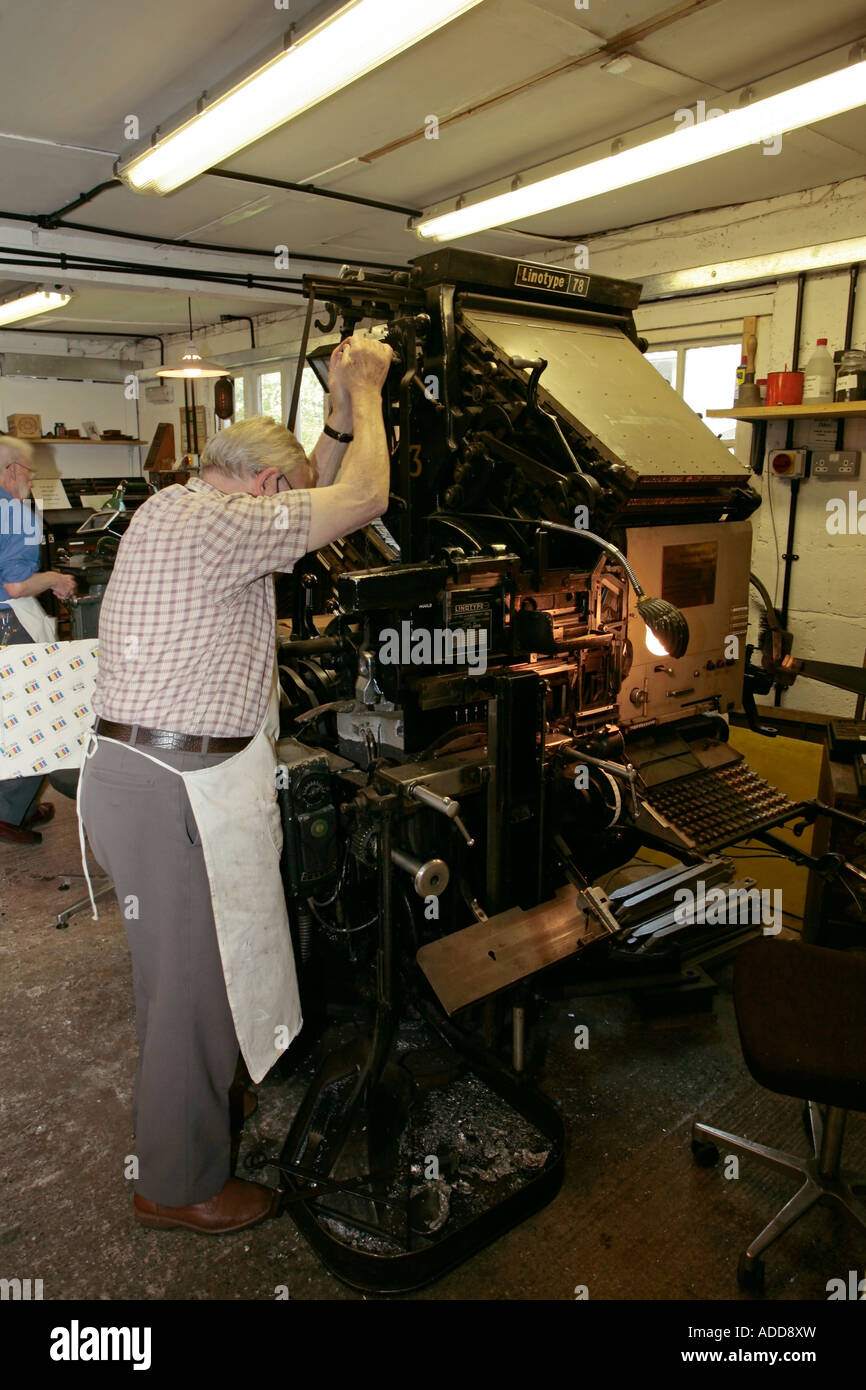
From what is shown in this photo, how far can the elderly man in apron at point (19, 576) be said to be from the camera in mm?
3635

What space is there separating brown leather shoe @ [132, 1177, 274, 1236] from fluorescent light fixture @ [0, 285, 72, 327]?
6039 millimetres

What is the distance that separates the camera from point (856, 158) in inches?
149

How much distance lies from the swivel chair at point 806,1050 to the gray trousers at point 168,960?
3.54ft

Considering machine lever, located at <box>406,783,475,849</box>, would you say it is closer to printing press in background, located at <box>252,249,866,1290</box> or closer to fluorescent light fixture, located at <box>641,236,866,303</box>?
printing press in background, located at <box>252,249,866,1290</box>

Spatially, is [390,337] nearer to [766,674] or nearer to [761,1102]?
[766,674]

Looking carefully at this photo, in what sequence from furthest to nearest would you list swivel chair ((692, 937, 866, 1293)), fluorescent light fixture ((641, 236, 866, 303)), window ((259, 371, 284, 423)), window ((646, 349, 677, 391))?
window ((259, 371, 284, 423))
window ((646, 349, 677, 391))
fluorescent light fixture ((641, 236, 866, 303))
swivel chair ((692, 937, 866, 1293))

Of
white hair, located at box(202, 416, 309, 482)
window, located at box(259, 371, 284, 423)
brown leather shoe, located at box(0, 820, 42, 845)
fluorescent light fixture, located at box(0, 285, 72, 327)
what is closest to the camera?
white hair, located at box(202, 416, 309, 482)

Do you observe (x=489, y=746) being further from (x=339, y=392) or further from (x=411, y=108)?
(x=411, y=108)

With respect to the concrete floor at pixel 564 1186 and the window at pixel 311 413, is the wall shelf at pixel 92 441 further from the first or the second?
the concrete floor at pixel 564 1186

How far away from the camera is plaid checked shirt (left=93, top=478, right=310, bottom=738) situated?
Result: 64.9 inches

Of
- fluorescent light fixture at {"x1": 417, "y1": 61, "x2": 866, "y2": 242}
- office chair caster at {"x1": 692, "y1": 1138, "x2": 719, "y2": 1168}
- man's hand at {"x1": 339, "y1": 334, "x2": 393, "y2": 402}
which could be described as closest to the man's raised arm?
man's hand at {"x1": 339, "y1": 334, "x2": 393, "y2": 402}
